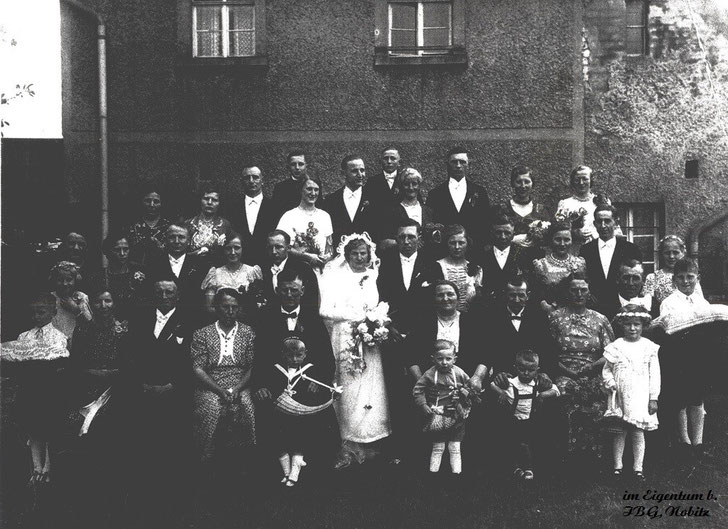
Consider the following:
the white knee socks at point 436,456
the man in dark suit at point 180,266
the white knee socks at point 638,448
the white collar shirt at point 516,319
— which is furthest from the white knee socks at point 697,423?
the man in dark suit at point 180,266

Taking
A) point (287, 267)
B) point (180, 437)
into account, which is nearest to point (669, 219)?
point (287, 267)

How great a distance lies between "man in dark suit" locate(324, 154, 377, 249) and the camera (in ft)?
23.4

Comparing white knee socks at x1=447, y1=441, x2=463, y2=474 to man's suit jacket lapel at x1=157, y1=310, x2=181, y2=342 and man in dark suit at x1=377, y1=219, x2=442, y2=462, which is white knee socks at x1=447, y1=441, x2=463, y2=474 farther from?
man's suit jacket lapel at x1=157, y1=310, x2=181, y2=342

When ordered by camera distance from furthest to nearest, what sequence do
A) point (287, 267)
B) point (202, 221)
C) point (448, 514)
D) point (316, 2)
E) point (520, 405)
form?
point (316, 2) → point (202, 221) → point (287, 267) → point (520, 405) → point (448, 514)

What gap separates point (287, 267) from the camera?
6.39m

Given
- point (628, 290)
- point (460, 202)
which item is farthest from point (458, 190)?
point (628, 290)

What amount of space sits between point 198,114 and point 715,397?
20.6 ft

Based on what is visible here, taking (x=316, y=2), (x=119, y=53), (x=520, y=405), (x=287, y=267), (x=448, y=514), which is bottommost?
(x=448, y=514)

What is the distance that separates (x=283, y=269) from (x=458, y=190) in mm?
1885

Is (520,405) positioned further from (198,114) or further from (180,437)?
(198,114)

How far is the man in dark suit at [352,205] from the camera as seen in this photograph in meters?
7.13

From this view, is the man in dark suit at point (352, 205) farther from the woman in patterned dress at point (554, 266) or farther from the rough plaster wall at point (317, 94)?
the rough plaster wall at point (317, 94)

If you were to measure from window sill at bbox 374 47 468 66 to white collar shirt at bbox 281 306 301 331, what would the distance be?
14.0 ft

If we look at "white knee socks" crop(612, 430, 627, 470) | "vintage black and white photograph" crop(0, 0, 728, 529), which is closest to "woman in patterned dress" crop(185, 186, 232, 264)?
"vintage black and white photograph" crop(0, 0, 728, 529)
